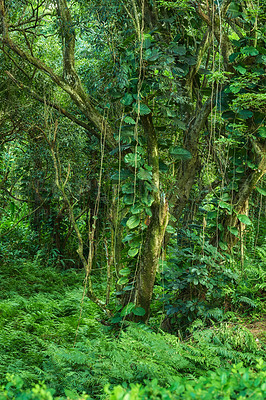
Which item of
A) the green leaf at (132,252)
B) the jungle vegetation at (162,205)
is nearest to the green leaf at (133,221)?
the jungle vegetation at (162,205)

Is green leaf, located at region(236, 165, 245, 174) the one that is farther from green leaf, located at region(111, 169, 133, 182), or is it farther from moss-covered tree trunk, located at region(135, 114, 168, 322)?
green leaf, located at region(111, 169, 133, 182)

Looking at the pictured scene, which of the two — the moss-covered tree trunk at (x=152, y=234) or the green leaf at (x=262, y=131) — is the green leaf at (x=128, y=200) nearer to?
the moss-covered tree trunk at (x=152, y=234)

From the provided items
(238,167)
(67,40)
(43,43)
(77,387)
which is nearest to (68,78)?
(67,40)

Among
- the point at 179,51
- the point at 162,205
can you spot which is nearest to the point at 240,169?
the point at 162,205

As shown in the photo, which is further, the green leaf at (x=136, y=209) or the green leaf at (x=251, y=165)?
the green leaf at (x=251, y=165)

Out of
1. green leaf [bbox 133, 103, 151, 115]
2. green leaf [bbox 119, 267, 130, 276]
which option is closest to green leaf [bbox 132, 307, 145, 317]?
green leaf [bbox 119, 267, 130, 276]

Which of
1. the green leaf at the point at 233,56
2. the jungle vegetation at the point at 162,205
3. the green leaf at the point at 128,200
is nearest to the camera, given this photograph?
the jungle vegetation at the point at 162,205

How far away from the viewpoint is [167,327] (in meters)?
4.16

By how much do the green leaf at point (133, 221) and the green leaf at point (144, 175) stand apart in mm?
387

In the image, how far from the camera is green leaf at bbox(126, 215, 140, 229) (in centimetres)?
374

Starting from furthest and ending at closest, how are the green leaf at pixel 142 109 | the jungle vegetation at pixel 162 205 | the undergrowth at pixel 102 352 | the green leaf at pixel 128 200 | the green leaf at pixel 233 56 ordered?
the green leaf at pixel 233 56
the green leaf at pixel 128 200
the green leaf at pixel 142 109
the jungle vegetation at pixel 162 205
the undergrowth at pixel 102 352

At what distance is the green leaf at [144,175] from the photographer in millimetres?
3651

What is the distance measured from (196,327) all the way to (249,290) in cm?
67

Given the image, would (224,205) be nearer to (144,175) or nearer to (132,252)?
(144,175)
